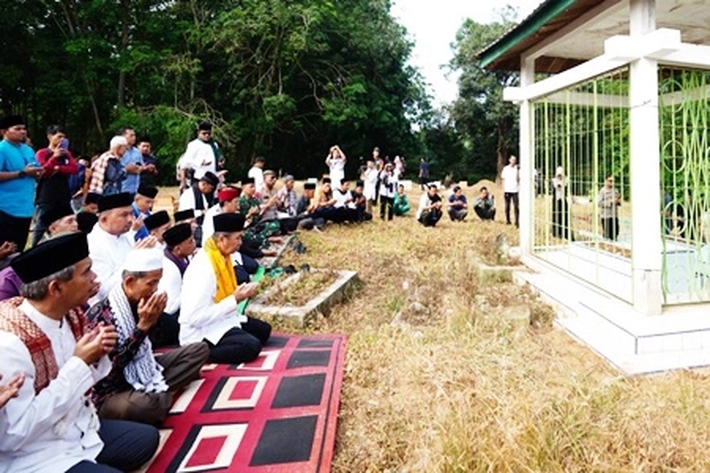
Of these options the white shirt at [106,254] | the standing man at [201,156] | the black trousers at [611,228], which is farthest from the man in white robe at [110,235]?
the black trousers at [611,228]

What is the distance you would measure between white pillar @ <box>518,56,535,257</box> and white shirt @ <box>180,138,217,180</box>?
461cm

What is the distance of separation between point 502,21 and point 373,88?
8881mm

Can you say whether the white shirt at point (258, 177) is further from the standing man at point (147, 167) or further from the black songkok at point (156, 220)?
the black songkok at point (156, 220)

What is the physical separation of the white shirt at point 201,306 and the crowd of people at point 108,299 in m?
0.01

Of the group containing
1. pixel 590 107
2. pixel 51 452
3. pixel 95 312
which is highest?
pixel 590 107

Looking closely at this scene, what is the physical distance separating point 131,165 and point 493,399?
5646 mm

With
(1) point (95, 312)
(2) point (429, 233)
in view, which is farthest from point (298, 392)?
(2) point (429, 233)

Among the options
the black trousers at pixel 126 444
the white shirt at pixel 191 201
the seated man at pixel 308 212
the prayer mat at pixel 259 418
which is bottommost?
the prayer mat at pixel 259 418

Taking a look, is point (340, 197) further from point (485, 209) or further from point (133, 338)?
point (133, 338)

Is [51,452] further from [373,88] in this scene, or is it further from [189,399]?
[373,88]

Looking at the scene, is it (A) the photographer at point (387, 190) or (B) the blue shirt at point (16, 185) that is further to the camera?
(A) the photographer at point (387, 190)

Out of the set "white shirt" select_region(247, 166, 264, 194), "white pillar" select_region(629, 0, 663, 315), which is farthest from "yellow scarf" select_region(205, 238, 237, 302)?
"white shirt" select_region(247, 166, 264, 194)

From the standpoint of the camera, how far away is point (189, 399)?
3709 mm

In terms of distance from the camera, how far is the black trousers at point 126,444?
109 inches
